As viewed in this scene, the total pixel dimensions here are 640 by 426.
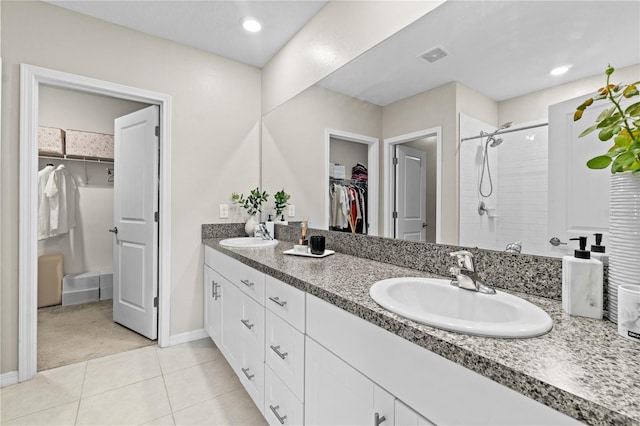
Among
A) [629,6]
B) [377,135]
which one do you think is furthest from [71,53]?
[629,6]

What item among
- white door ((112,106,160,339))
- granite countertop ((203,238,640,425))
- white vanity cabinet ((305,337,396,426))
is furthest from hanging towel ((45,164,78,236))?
granite countertop ((203,238,640,425))

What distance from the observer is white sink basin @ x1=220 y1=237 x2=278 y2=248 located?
2111mm

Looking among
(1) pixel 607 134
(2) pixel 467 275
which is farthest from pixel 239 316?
(1) pixel 607 134

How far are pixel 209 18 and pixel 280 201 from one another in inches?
56.2

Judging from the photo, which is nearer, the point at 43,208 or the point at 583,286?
the point at 583,286

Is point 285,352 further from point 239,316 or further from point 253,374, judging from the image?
point 239,316

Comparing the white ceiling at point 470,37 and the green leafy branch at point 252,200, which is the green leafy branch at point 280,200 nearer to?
the green leafy branch at point 252,200

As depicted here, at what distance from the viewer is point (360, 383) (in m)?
0.87

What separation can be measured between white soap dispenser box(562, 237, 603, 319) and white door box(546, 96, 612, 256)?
5.3 inches

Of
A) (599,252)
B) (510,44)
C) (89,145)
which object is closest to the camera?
(599,252)

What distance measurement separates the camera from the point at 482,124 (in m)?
1.12

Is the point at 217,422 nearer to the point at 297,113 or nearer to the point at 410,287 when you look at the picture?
the point at 410,287

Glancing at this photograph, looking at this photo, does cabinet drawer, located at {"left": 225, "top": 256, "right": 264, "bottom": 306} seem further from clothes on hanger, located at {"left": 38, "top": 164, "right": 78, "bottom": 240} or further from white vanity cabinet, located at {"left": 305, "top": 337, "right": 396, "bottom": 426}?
clothes on hanger, located at {"left": 38, "top": 164, "right": 78, "bottom": 240}

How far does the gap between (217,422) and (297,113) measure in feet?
6.74
